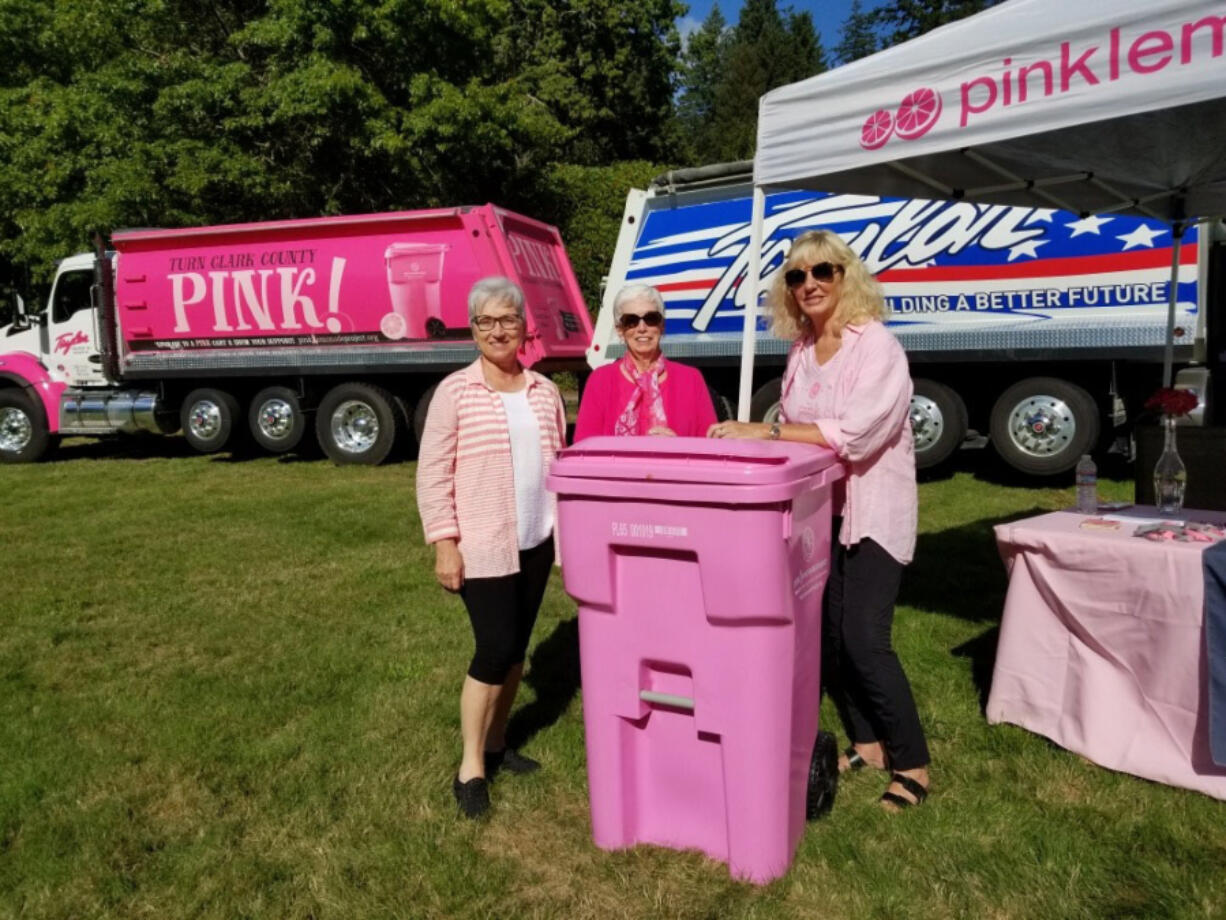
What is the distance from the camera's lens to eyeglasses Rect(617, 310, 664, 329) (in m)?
2.87

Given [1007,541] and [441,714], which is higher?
[1007,541]

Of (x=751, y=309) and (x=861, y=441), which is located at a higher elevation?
(x=751, y=309)

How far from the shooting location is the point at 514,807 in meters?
2.85

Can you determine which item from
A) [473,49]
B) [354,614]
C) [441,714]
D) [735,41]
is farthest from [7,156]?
[735,41]

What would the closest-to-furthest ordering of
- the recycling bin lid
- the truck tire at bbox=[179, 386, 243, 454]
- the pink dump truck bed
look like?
the recycling bin lid → the pink dump truck bed → the truck tire at bbox=[179, 386, 243, 454]

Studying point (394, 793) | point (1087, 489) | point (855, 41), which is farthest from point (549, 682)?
point (855, 41)

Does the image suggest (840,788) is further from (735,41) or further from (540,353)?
(735,41)

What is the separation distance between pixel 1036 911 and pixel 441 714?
211 cm

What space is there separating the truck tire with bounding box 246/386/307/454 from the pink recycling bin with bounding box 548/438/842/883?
869 cm

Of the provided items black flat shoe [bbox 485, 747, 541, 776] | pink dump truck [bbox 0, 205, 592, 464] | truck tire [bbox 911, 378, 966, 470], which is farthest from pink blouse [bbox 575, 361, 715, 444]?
pink dump truck [bbox 0, 205, 592, 464]

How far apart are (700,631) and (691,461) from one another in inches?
16.3

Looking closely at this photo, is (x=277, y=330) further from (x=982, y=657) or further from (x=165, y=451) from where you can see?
(x=982, y=657)

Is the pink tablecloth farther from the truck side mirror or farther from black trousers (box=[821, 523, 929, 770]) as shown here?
the truck side mirror

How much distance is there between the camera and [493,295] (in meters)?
2.66
